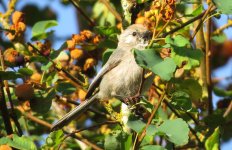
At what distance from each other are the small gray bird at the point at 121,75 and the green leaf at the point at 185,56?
47.6 inches

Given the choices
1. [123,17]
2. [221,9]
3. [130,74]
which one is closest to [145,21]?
[123,17]

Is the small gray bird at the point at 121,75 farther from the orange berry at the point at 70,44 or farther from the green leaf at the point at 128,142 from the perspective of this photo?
the green leaf at the point at 128,142

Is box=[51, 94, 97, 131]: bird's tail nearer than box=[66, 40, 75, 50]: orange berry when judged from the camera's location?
No

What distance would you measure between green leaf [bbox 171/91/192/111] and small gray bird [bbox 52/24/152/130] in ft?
3.26

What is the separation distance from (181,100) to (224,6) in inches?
19.7

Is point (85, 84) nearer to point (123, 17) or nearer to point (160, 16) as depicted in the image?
point (123, 17)

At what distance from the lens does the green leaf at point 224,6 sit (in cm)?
249

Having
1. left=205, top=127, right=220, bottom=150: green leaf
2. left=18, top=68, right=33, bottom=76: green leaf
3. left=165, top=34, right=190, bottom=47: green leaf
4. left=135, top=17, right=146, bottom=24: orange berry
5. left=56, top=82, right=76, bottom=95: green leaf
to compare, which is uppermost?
left=165, top=34, right=190, bottom=47: green leaf

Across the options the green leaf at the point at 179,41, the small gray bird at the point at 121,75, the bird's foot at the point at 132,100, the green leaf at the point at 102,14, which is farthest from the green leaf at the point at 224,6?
the green leaf at the point at 102,14

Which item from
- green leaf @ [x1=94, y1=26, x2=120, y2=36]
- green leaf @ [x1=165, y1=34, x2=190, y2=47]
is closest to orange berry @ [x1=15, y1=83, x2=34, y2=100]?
green leaf @ [x1=94, y1=26, x2=120, y2=36]

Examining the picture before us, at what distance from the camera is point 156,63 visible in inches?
93.9

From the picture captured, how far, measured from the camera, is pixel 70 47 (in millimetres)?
3582

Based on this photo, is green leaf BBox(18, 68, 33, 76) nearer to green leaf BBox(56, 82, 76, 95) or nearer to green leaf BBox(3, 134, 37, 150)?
green leaf BBox(56, 82, 76, 95)

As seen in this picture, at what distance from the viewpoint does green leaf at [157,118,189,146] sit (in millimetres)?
2449
